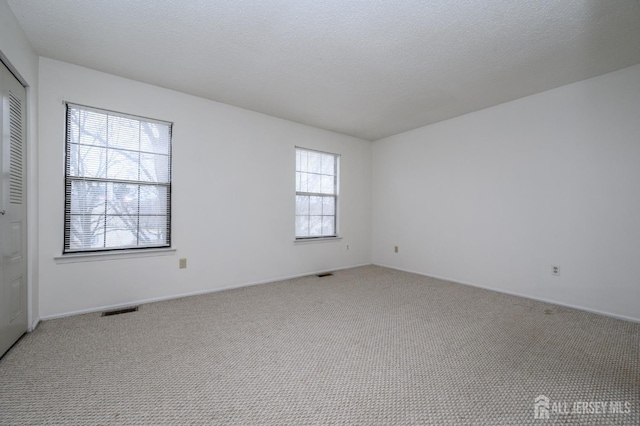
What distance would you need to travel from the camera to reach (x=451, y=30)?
218cm

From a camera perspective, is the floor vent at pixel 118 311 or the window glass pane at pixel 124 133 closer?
the floor vent at pixel 118 311

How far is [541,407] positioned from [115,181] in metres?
3.90

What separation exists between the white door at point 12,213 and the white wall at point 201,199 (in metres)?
0.33

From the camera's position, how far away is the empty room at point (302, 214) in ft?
5.43

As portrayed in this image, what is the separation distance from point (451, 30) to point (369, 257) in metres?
3.97

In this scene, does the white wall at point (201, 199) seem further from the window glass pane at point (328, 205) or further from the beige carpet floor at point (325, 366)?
the beige carpet floor at point (325, 366)

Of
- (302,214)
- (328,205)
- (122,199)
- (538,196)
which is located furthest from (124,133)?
(538,196)

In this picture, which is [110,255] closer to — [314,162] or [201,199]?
[201,199]

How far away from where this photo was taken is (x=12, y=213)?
210 centimetres

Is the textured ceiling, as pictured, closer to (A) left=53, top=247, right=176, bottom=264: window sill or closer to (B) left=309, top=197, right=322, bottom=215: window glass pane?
(B) left=309, top=197, right=322, bottom=215: window glass pane

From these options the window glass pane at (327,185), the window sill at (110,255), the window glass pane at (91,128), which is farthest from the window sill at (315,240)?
the window glass pane at (91,128)

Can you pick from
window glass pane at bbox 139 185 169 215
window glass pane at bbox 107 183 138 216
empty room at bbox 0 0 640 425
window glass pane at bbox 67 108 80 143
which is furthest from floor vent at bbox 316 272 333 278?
window glass pane at bbox 67 108 80 143

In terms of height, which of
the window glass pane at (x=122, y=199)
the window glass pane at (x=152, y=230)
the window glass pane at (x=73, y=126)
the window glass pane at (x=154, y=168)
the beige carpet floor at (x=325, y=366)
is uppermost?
the window glass pane at (x=73, y=126)

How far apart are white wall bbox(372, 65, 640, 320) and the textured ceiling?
1.26ft
